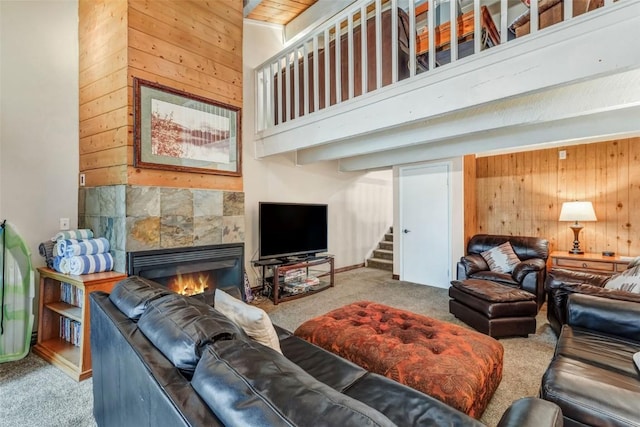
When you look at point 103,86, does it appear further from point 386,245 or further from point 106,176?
point 386,245

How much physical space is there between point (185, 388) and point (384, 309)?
1740mm

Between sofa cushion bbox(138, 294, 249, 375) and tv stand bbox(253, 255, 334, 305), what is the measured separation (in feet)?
8.65

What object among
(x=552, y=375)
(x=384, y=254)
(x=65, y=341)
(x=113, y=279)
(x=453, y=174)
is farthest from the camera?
(x=384, y=254)

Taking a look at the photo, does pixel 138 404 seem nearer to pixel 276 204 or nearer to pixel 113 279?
pixel 113 279

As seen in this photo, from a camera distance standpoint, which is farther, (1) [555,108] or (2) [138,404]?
(1) [555,108]

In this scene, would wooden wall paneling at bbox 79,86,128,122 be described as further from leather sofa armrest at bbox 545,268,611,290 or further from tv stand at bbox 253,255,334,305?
leather sofa armrest at bbox 545,268,611,290

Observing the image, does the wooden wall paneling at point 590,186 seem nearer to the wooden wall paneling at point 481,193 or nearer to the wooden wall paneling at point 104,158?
the wooden wall paneling at point 481,193

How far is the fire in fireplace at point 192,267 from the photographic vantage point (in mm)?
2676

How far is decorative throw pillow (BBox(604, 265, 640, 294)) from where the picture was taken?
227 centimetres

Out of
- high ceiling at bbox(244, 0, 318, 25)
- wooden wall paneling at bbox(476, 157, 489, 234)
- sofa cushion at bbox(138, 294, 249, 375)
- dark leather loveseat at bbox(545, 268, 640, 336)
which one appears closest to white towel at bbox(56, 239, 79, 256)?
sofa cushion at bbox(138, 294, 249, 375)

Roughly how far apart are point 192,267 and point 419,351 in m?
2.30

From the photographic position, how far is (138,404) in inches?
42.1

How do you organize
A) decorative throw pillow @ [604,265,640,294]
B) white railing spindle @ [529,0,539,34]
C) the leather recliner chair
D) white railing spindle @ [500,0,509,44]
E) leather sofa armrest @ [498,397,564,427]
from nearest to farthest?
leather sofa armrest @ [498,397,564,427] < white railing spindle @ [529,0,539,34] < white railing spindle @ [500,0,509,44] < decorative throw pillow @ [604,265,640,294] < the leather recliner chair

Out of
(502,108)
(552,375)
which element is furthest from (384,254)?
(552,375)
